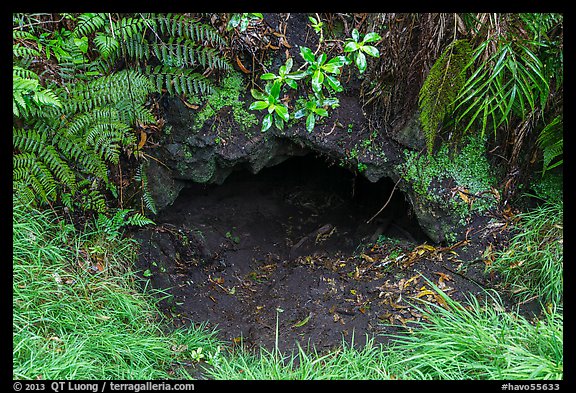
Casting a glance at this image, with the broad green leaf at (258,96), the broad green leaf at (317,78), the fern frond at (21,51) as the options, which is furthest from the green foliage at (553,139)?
the fern frond at (21,51)

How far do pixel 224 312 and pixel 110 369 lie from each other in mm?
1204

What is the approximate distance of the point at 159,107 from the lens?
3586 millimetres

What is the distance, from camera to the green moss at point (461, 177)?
356 centimetres

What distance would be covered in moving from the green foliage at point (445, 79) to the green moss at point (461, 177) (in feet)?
1.83

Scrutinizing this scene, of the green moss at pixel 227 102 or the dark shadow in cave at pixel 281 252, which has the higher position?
the green moss at pixel 227 102

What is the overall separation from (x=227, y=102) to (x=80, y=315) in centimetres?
177

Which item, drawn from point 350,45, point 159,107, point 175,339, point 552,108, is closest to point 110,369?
point 175,339

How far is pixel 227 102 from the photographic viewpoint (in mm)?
3615

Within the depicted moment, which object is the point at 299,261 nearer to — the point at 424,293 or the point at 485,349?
the point at 424,293

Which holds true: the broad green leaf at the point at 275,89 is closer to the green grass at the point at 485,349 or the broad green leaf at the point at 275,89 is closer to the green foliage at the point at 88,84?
the green foliage at the point at 88,84

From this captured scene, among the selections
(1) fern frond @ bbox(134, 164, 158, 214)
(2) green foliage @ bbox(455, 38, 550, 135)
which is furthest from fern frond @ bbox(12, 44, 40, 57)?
(2) green foliage @ bbox(455, 38, 550, 135)

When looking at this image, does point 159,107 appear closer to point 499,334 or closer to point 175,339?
point 175,339

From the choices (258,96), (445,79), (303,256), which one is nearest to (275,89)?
(258,96)

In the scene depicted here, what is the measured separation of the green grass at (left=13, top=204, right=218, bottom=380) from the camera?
2.50m
